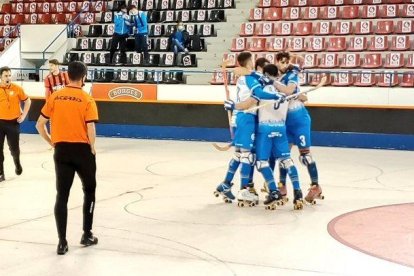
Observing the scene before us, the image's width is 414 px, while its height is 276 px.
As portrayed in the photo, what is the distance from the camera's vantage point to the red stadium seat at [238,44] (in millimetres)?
20423

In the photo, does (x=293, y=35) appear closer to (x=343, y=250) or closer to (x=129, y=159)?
(x=129, y=159)

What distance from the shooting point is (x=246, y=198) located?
8820 mm

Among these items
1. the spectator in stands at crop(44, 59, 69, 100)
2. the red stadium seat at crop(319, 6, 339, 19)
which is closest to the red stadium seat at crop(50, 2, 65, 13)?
the red stadium seat at crop(319, 6, 339, 19)

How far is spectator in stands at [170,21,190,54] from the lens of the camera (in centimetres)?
2055

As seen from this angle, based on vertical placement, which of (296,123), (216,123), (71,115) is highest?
(71,115)

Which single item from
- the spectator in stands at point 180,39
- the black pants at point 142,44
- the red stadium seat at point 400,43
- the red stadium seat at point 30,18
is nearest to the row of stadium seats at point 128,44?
the spectator in stands at point 180,39

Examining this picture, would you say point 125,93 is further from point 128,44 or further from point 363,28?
point 363,28

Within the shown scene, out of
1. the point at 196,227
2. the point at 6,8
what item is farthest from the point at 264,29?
the point at 196,227

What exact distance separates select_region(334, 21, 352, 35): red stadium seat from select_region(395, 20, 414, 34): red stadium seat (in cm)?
125

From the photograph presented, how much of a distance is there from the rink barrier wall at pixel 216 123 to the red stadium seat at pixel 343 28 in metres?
3.68

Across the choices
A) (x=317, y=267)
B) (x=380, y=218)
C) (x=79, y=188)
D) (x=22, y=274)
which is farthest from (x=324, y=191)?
(x=22, y=274)

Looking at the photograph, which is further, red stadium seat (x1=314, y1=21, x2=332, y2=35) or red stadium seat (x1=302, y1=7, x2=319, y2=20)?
red stadium seat (x1=302, y1=7, x2=319, y2=20)

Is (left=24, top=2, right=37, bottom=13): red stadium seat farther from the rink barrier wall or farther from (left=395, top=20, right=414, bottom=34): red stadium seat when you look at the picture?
(left=395, top=20, right=414, bottom=34): red stadium seat

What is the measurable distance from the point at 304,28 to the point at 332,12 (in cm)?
95
